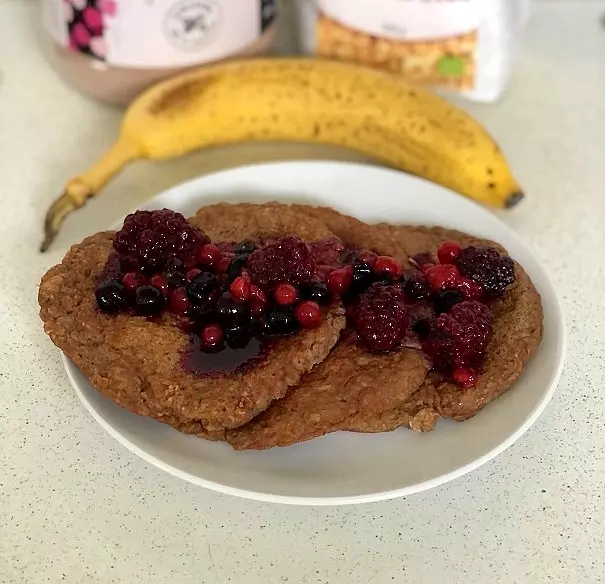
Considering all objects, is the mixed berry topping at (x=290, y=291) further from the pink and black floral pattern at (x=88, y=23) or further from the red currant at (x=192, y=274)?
the pink and black floral pattern at (x=88, y=23)

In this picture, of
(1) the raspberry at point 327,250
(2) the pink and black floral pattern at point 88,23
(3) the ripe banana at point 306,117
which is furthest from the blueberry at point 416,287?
(2) the pink and black floral pattern at point 88,23

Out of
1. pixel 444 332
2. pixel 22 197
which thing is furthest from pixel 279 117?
pixel 444 332

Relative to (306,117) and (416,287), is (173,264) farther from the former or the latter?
(306,117)

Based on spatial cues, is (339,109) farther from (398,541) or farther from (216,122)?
(398,541)

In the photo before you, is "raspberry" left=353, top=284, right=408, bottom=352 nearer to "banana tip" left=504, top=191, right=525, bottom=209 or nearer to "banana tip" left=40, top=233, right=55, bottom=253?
"banana tip" left=504, top=191, right=525, bottom=209

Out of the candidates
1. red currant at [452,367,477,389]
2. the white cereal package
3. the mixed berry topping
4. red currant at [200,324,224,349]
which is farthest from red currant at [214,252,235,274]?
the white cereal package

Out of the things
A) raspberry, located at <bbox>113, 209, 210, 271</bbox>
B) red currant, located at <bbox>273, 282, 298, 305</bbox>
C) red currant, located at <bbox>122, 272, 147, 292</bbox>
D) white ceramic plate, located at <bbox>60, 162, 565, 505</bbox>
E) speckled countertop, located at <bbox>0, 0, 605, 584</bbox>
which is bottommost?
speckled countertop, located at <bbox>0, 0, 605, 584</bbox>
